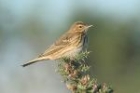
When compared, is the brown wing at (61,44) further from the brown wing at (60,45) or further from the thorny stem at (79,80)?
the thorny stem at (79,80)

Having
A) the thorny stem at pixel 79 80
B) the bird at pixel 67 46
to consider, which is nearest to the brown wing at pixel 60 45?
the bird at pixel 67 46

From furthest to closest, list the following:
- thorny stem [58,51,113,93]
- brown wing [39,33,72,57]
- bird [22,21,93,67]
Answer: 1. brown wing [39,33,72,57]
2. bird [22,21,93,67]
3. thorny stem [58,51,113,93]

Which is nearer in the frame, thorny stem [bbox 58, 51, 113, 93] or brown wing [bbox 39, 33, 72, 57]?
thorny stem [bbox 58, 51, 113, 93]

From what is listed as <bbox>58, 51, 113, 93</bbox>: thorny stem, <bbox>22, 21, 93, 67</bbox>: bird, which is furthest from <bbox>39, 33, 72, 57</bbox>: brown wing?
<bbox>58, 51, 113, 93</bbox>: thorny stem

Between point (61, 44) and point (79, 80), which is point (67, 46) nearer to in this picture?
point (61, 44)

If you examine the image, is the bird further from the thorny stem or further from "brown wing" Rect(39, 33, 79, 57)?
the thorny stem

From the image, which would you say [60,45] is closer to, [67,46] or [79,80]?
[67,46]

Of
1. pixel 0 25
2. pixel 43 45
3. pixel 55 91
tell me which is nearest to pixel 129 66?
pixel 43 45

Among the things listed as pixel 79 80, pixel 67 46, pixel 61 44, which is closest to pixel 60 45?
pixel 61 44

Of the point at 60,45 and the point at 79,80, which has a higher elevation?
the point at 60,45

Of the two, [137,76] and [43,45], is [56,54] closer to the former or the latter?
[137,76]

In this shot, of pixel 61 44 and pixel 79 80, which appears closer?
pixel 79 80
